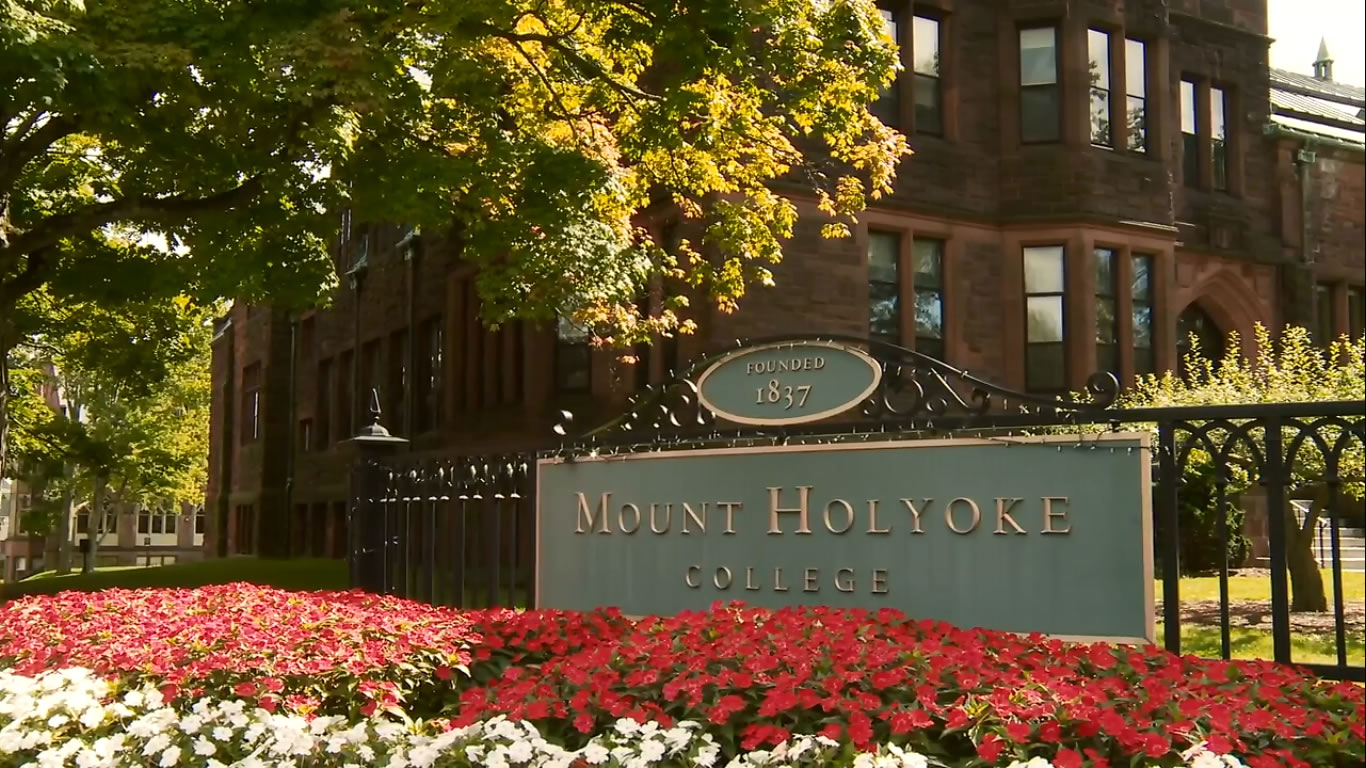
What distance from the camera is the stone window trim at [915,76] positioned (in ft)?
58.4

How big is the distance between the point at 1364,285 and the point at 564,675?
22.5m

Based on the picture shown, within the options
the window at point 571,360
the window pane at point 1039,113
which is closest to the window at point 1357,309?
the window pane at point 1039,113

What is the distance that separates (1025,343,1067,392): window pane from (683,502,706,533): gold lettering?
1250 cm

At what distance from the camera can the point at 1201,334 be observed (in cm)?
2128

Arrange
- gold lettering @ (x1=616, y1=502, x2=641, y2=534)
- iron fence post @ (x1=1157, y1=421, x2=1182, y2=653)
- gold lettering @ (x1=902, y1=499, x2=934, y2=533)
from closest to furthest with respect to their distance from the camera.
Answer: iron fence post @ (x1=1157, y1=421, x2=1182, y2=653) < gold lettering @ (x1=902, y1=499, x2=934, y2=533) < gold lettering @ (x1=616, y1=502, x2=641, y2=534)

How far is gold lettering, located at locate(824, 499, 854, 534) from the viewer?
6109mm

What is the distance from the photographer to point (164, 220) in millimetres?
12445

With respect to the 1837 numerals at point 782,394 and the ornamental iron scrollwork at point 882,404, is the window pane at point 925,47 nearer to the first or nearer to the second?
the ornamental iron scrollwork at point 882,404

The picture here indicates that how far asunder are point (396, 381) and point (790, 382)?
798 inches

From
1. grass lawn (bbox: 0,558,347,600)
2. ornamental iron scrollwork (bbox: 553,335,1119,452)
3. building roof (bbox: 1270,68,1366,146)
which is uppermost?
building roof (bbox: 1270,68,1366,146)

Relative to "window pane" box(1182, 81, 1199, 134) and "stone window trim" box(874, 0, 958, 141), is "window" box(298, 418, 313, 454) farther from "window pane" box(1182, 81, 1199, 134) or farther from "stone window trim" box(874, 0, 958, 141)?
"window pane" box(1182, 81, 1199, 134)

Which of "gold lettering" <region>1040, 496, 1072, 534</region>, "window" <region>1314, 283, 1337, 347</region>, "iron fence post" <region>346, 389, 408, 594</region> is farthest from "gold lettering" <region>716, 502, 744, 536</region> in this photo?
"window" <region>1314, 283, 1337, 347</region>

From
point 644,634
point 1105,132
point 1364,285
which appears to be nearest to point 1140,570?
point 644,634

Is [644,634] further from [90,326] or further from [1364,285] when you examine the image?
Answer: [1364,285]
